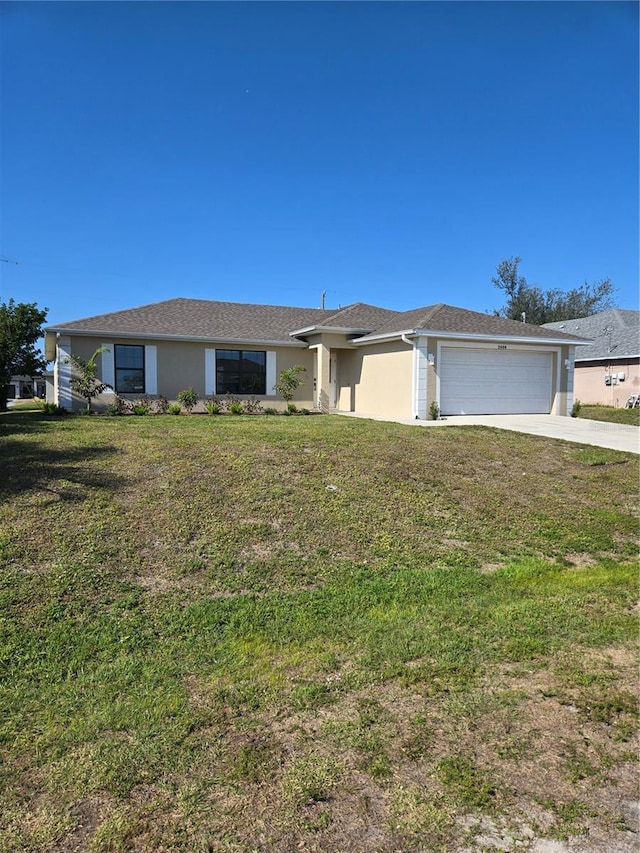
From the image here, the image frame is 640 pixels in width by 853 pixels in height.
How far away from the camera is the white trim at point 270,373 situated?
1912cm

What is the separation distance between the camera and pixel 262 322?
20.5m

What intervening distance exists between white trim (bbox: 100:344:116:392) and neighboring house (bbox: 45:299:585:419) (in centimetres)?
3

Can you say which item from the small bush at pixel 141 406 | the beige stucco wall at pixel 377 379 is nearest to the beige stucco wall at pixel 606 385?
the beige stucco wall at pixel 377 379

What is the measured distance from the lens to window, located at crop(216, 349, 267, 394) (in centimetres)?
1845

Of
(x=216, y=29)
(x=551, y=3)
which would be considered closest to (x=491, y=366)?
(x=551, y=3)

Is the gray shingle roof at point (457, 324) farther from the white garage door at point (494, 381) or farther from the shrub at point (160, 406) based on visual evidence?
the shrub at point (160, 406)

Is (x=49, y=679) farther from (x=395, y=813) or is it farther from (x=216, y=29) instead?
(x=216, y=29)

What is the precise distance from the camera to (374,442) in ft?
31.4

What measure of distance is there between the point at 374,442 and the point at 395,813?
24.8ft

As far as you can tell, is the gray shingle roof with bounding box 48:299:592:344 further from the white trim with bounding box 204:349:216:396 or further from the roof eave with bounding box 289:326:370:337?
the white trim with bounding box 204:349:216:396

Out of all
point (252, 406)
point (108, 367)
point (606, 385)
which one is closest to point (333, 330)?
point (252, 406)

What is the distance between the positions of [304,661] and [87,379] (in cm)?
1456

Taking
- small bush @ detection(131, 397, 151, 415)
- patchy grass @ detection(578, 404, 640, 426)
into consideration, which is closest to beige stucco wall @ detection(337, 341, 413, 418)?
patchy grass @ detection(578, 404, 640, 426)

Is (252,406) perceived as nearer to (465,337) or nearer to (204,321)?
(204,321)
